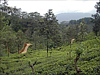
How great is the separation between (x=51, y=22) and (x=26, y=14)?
4950 cm

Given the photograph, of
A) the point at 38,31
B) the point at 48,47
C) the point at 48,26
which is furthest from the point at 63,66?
the point at 48,47

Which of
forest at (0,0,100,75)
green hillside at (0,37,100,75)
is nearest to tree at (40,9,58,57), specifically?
forest at (0,0,100,75)

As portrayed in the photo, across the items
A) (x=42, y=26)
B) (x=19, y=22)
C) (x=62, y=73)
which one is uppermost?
(x=19, y=22)

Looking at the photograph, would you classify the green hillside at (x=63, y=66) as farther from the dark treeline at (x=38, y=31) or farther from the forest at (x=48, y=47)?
the dark treeline at (x=38, y=31)

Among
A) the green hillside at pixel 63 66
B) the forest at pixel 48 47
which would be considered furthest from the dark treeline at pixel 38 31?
the green hillside at pixel 63 66

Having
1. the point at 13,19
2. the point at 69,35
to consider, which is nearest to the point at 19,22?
the point at 13,19

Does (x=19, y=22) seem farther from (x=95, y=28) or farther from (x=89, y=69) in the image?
(x=89, y=69)

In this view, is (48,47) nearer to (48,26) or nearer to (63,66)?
(48,26)

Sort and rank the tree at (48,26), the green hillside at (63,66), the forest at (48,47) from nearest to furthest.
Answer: the green hillside at (63,66), the forest at (48,47), the tree at (48,26)

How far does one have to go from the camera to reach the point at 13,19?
177ft

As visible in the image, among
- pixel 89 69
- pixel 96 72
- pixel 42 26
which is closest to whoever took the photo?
pixel 96 72

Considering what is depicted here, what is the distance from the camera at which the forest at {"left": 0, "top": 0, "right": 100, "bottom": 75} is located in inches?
326

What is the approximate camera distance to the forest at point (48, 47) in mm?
8281

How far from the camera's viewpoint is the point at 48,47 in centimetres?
2548
